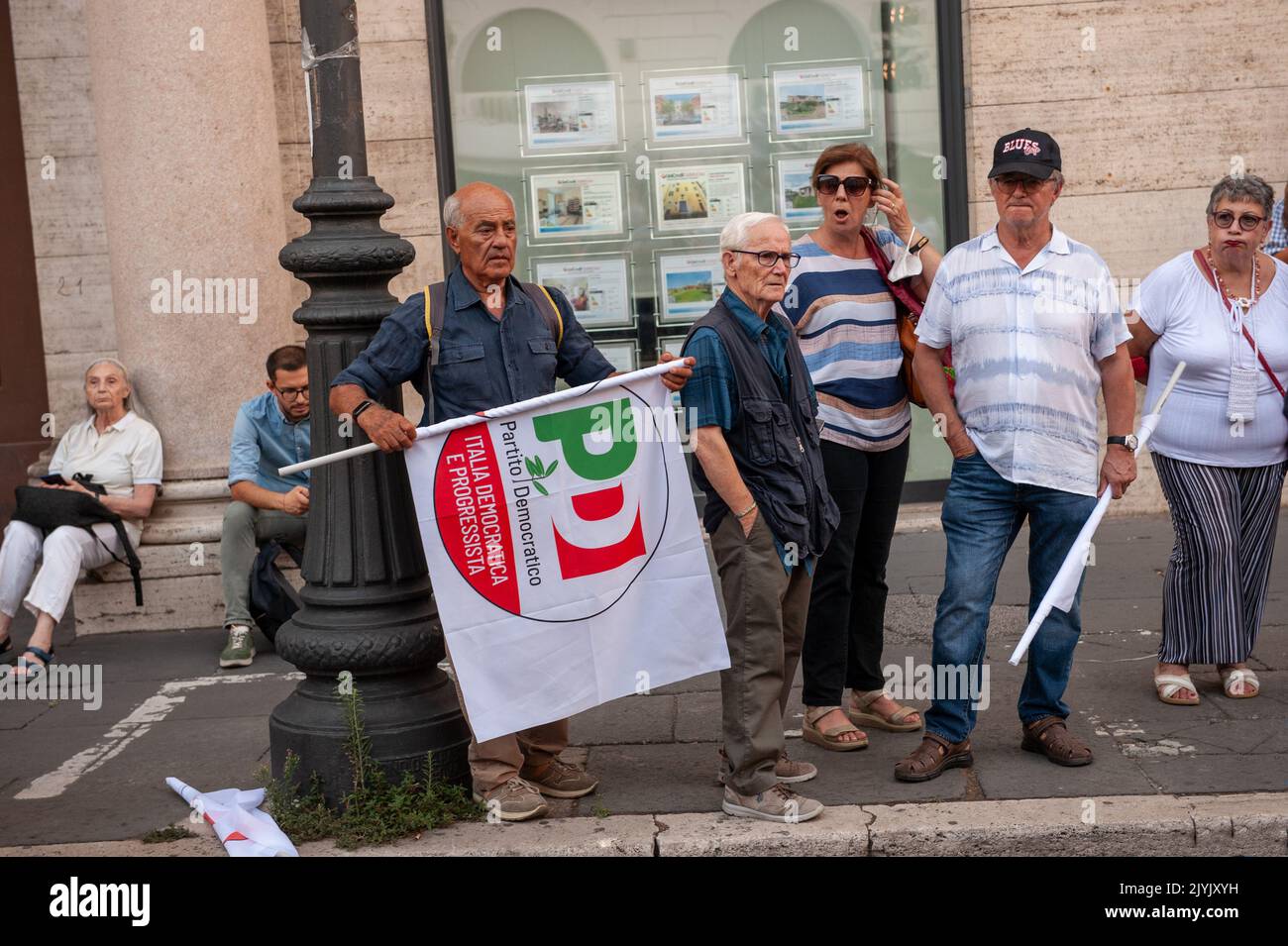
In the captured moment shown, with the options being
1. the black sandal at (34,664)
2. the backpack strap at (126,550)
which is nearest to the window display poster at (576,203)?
the backpack strap at (126,550)

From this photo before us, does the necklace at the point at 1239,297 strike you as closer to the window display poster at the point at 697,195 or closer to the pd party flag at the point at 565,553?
the pd party flag at the point at 565,553

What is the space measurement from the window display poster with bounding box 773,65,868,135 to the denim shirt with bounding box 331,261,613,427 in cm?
494

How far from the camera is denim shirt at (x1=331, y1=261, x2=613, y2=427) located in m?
4.82

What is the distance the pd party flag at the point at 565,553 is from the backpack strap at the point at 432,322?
0.70ft

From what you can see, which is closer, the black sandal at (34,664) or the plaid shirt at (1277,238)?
the black sandal at (34,664)

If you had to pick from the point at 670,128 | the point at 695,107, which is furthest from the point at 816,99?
the point at 670,128

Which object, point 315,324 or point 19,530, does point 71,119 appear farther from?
point 315,324

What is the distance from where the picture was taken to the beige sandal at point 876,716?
5.76 m

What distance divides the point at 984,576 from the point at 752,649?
93cm

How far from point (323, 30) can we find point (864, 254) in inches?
80.6

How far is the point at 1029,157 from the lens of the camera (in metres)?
5.00

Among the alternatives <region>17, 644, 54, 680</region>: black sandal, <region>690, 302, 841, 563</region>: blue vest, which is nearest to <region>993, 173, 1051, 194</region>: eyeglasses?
<region>690, 302, 841, 563</region>: blue vest

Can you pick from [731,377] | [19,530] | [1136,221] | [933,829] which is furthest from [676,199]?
[933,829]

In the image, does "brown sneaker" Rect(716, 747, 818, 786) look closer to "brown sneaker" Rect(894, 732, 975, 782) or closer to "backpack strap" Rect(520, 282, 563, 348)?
"brown sneaker" Rect(894, 732, 975, 782)
